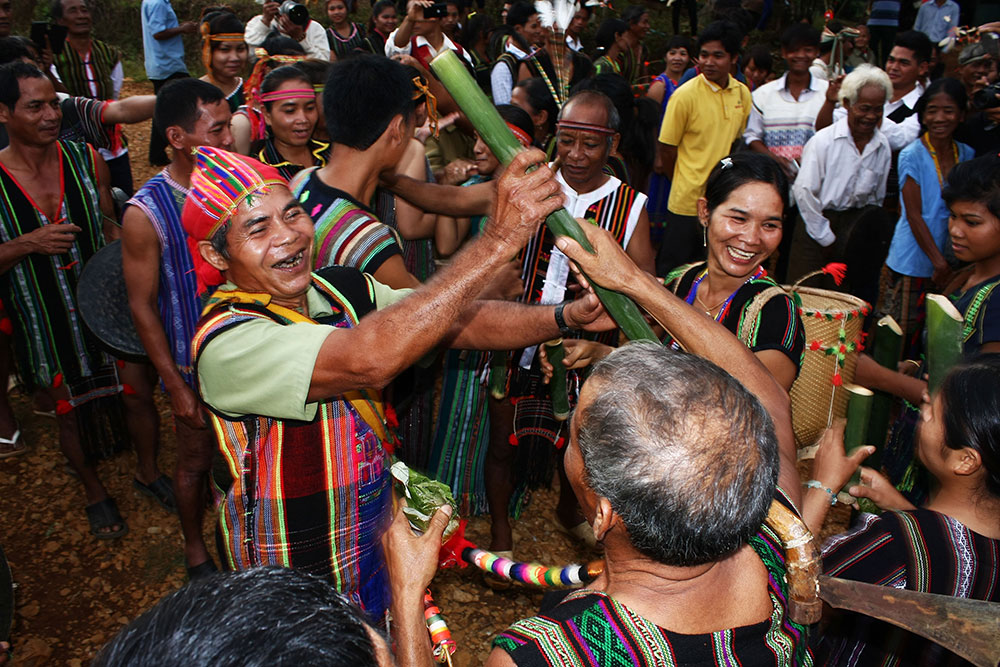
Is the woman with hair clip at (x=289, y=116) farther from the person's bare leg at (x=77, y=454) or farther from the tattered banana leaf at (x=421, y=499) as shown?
the tattered banana leaf at (x=421, y=499)

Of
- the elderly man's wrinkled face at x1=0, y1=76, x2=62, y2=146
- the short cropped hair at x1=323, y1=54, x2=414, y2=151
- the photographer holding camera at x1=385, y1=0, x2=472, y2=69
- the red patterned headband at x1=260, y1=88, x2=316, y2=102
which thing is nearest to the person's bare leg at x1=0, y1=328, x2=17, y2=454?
the elderly man's wrinkled face at x1=0, y1=76, x2=62, y2=146

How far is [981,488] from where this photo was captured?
194 cm

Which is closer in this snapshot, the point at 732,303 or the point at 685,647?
the point at 685,647

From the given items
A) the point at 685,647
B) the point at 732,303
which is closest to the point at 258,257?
the point at 685,647

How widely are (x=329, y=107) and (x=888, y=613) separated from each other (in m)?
2.55

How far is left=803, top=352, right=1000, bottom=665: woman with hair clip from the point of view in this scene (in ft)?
6.20

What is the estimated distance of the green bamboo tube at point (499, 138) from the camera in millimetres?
1910

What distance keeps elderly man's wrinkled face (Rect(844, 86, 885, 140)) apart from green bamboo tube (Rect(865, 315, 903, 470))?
2.95 metres

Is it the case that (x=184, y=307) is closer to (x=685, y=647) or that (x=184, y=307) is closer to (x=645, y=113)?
(x=685, y=647)

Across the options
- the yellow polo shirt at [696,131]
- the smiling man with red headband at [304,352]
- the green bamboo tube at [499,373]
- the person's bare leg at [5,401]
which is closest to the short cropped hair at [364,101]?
the smiling man with red headband at [304,352]

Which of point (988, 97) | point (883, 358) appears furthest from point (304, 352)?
point (988, 97)

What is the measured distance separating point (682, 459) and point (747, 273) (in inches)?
66.1

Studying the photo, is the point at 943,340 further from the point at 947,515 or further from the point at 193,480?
the point at 193,480

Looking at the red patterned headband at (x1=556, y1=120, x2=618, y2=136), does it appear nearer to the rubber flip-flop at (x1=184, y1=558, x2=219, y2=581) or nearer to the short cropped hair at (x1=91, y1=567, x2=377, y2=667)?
the rubber flip-flop at (x1=184, y1=558, x2=219, y2=581)
